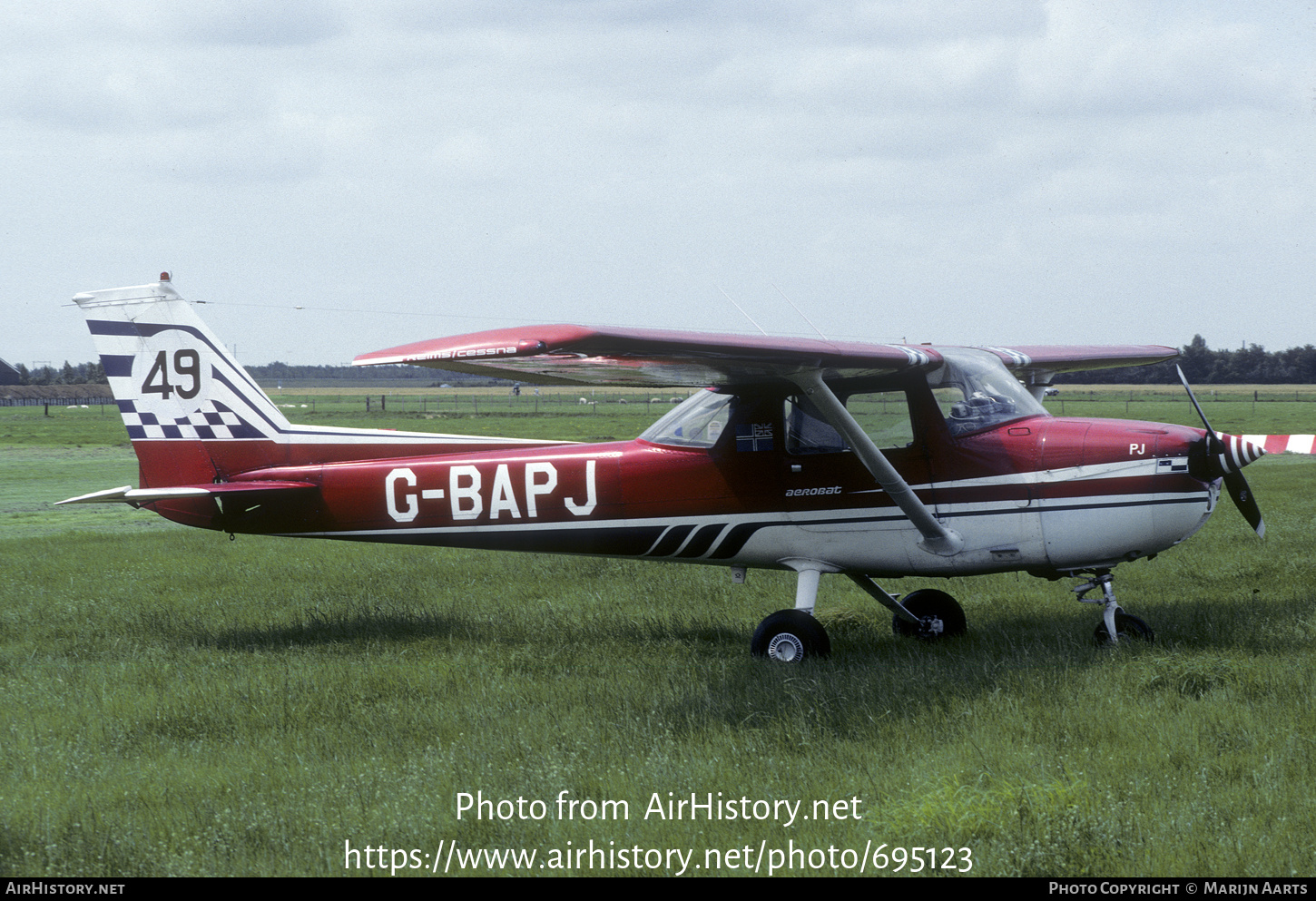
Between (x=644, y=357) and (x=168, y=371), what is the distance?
18.7 feet

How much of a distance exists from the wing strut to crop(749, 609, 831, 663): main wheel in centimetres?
109

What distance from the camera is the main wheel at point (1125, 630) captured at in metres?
8.42

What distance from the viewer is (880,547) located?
852 cm

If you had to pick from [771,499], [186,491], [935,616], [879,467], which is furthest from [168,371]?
[935,616]

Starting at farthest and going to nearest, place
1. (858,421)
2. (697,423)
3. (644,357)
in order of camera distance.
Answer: (697,423), (858,421), (644,357)

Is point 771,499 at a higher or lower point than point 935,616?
higher

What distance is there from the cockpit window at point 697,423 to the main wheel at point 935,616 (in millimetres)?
2326

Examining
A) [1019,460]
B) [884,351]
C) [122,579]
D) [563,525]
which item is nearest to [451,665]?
[563,525]

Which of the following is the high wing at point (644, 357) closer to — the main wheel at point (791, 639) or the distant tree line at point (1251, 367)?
the main wheel at point (791, 639)

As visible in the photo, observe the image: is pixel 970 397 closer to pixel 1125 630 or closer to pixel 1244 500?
pixel 1125 630

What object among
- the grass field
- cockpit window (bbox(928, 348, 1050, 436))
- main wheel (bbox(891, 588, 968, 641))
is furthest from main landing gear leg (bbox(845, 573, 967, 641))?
cockpit window (bbox(928, 348, 1050, 436))

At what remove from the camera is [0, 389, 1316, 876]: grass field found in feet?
16.1

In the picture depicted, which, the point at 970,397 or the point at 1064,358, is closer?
the point at 970,397

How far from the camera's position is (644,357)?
7.00 metres
